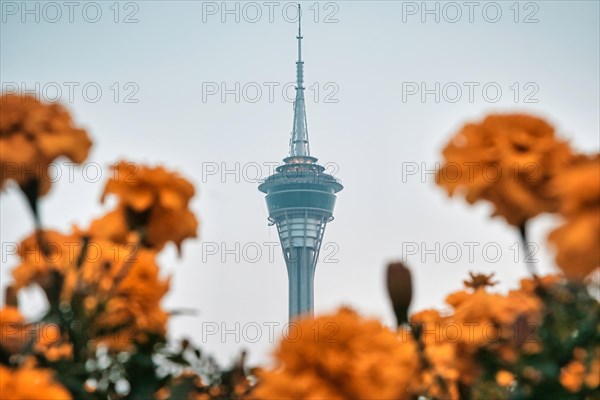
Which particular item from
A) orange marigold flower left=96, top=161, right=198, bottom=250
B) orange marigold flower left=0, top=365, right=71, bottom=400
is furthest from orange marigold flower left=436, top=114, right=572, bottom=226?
orange marigold flower left=0, top=365, right=71, bottom=400

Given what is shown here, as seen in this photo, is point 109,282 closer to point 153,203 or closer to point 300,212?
point 153,203

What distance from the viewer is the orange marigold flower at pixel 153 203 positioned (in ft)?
6.97

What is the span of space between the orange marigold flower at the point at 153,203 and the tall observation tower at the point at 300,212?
8702cm

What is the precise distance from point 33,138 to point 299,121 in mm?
102686

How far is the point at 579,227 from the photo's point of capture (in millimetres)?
1437

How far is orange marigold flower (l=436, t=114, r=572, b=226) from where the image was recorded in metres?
1.80

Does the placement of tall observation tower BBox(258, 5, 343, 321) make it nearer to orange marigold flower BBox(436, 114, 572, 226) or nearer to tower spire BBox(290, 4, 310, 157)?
tower spire BBox(290, 4, 310, 157)

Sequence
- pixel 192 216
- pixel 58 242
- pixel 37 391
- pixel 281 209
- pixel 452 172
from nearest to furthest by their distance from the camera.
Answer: pixel 37 391
pixel 452 172
pixel 192 216
pixel 58 242
pixel 281 209

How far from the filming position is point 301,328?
154 cm

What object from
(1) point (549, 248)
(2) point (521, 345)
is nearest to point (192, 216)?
(2) point (521, 345)

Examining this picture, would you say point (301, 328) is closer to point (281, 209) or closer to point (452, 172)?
point (452, 172)

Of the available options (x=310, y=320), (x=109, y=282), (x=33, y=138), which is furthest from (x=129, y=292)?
(x=310, y=320)

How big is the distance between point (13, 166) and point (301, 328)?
30.7 inches

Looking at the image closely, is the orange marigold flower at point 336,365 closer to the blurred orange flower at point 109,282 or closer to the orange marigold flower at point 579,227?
the orange marigold flower at point 579,227
